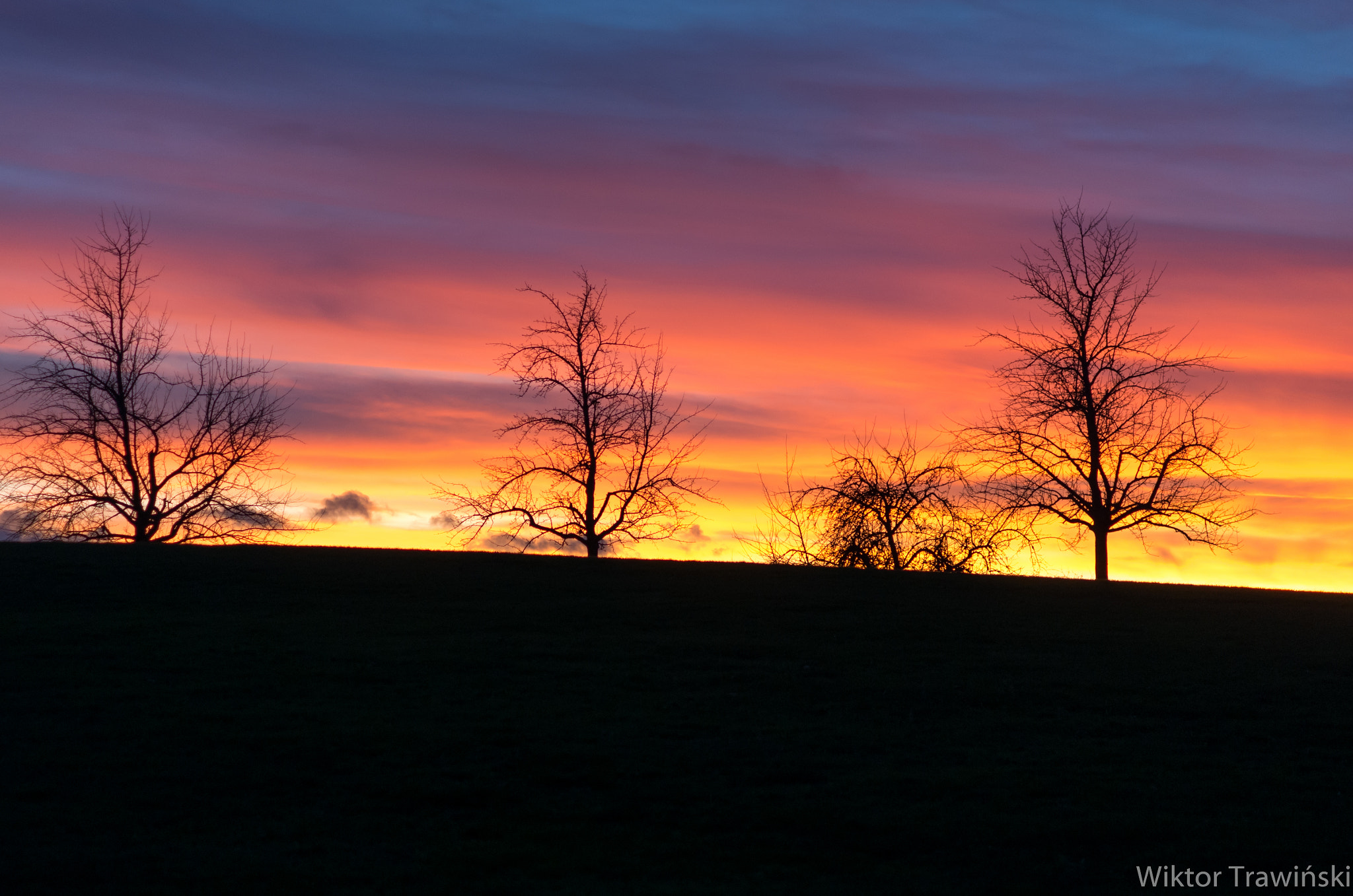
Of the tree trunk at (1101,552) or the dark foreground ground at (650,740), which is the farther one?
the tree trunk at (1101,552)

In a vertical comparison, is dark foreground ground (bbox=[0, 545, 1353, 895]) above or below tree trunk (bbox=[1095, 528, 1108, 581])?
below

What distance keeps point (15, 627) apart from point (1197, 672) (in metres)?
21.3

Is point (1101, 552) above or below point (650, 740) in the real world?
above

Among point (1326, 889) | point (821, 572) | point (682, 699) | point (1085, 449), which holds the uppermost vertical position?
point (1085, 449)

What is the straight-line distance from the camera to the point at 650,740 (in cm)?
1566

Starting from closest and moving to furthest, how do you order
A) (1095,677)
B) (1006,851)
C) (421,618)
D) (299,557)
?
(1006,851), (1095,677), (421,618), (299,557)

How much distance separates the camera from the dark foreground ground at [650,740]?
37.9ft

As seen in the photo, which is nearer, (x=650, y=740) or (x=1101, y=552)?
(x=650, y=740)

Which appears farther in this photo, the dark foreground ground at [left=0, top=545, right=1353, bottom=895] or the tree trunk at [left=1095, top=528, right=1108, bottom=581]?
the tree trunk at [left=1095, top=528, right=1108, bottom=581]

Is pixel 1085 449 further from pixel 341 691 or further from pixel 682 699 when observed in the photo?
pixel 341 691

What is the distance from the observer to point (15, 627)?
21.8 m

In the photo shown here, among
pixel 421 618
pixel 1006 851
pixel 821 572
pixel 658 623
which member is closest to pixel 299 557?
pixel 421 618

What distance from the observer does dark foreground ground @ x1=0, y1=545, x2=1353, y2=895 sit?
37.9 ft

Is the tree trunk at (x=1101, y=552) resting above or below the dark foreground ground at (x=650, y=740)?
above
